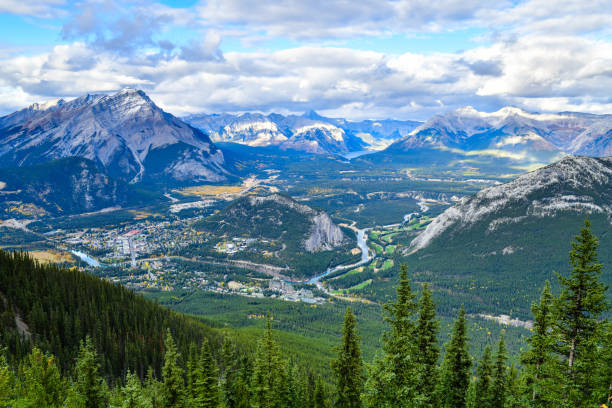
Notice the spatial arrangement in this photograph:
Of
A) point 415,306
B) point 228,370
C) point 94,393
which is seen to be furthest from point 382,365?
point 94,393

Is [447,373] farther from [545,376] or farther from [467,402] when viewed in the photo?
[545,376]

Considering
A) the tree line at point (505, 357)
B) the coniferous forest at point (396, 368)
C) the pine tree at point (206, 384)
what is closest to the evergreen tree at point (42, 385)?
the coniferous forest at point (396, 368)

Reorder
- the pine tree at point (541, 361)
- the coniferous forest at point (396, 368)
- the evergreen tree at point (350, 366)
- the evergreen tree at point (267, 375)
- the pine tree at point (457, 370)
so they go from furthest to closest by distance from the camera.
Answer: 1. the evergreen tree at point (267, 375)
2. the evergreen tree at point (350, 366)
3. the pine tree at point (457, 370)
4. the pine tree at point (541, 361)
5. the coniferous forest at point (396, 368)

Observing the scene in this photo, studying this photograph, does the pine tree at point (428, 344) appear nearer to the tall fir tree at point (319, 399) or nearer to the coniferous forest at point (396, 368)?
the coniferous forest at point (396, 368)

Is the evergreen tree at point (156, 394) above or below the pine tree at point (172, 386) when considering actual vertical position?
below

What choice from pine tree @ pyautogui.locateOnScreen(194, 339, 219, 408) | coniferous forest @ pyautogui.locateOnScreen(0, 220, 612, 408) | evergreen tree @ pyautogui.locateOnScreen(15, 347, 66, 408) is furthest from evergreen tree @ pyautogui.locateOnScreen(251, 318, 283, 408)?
evergreen tree @ pyautogui.locateOnScreen(15, 347, 66, 408)

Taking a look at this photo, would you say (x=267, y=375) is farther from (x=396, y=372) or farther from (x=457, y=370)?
(x=457, y=370)

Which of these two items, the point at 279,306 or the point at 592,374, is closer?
the point at 592,374
